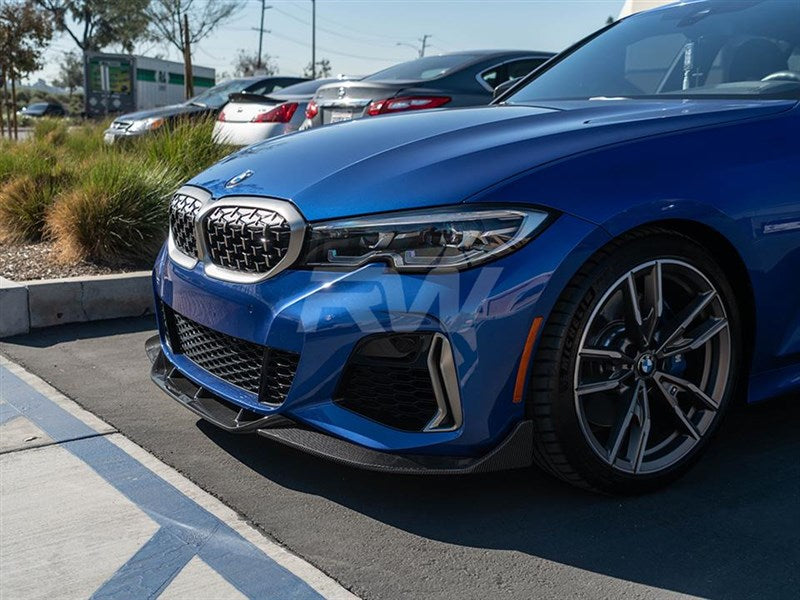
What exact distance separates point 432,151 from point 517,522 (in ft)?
3.89

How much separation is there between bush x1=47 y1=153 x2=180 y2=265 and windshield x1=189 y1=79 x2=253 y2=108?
25.6ft

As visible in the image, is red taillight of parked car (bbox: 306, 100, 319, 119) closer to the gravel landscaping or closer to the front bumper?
the gravel landscaping

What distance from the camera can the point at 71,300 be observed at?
541 cm

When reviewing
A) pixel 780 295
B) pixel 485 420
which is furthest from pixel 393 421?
pixel 780 295

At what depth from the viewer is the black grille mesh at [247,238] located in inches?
113

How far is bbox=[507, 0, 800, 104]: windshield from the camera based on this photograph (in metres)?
3.69

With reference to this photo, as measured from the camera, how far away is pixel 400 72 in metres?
8.88

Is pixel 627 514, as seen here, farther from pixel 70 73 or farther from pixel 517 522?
pixel 70 73

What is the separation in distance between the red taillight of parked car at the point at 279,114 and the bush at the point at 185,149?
6.91ft

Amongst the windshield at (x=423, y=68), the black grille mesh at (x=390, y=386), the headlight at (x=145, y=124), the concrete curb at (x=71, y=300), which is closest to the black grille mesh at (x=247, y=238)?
the black grille mesh at (x=390, y=386)

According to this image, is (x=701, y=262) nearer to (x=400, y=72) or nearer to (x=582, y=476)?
(x=582, y=476)

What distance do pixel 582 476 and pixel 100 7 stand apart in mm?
55809

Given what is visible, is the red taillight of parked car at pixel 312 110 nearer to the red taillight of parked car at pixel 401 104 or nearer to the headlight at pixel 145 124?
the red taillight of parked car at pixel 401 104

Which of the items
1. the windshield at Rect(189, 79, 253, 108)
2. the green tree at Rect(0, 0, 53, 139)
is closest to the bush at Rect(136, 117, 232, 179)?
the windshield at Rect(189, 79, 253, 108)
